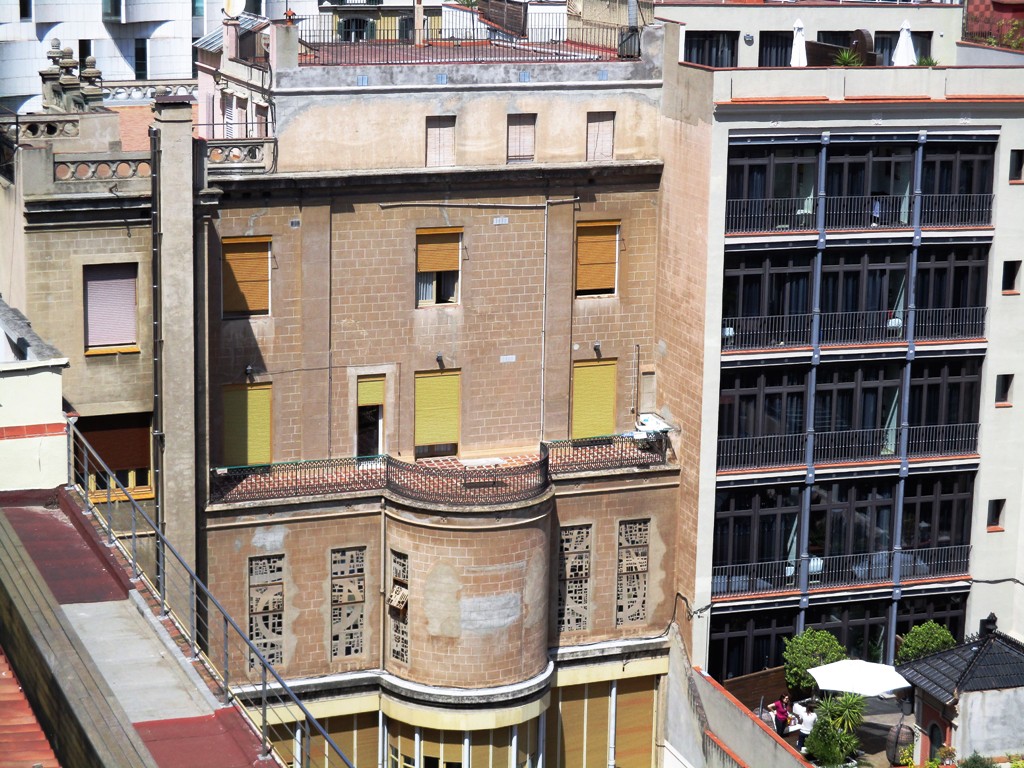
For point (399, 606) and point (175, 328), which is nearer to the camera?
point (175, 328)

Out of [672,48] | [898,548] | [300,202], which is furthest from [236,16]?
[898,548]

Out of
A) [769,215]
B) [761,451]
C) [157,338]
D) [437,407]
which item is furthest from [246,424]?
[769,215]

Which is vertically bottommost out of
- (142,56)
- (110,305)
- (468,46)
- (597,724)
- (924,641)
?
(597,724)

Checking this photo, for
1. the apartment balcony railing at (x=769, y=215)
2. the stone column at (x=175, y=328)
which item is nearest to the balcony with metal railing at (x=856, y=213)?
→ the apartment balcony railing at (x=769, y=215)

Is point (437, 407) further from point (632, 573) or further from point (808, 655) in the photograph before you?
point (808, 655)

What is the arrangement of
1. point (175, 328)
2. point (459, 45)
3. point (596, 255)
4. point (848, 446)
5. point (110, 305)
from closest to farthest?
point (175, 328), point (110, 305), point (459, 45), point (596, 255), point (848, 446)

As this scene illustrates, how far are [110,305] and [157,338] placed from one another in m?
1.53

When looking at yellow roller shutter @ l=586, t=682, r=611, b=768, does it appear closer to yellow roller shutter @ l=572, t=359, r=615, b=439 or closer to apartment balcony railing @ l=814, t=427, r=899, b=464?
yellow roller shutter @ l=572, t=359, r=615, b=439

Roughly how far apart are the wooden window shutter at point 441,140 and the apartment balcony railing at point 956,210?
12748 millimetres

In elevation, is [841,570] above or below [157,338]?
below

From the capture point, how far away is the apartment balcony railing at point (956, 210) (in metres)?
54.4

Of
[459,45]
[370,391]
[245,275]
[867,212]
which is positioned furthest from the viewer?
[459,45]

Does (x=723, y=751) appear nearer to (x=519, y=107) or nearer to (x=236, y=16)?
(x=519, y=107)

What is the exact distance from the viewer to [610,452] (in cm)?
5553
